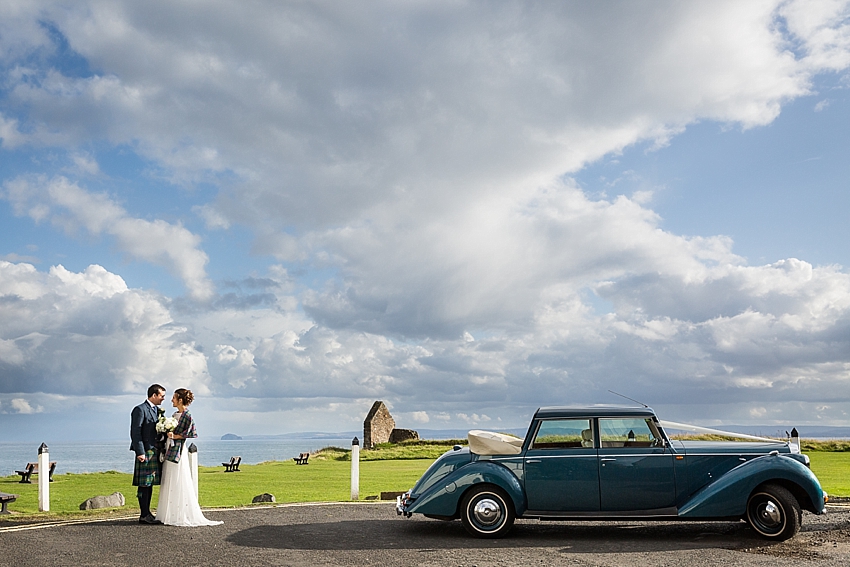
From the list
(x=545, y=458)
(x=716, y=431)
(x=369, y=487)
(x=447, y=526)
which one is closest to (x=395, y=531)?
(x=447, y=526)

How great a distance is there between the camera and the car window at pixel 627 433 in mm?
11133

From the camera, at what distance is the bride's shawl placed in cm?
1260

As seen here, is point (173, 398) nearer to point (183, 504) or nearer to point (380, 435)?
point (183, 504)

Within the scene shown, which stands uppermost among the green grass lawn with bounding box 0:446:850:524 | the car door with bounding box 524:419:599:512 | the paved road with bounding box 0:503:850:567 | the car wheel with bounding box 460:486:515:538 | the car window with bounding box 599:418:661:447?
the car window with bounding box 599:418:661:447

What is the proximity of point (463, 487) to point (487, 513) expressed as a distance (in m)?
0.50

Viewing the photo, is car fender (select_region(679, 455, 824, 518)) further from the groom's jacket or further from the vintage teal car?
the groom's jacket

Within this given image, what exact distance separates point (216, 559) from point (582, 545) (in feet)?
16.0

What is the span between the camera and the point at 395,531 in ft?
39.0

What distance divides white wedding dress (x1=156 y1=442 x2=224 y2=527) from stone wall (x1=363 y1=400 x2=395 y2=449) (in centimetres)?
5595

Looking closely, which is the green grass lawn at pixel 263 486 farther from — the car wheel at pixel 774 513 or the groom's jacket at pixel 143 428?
the car wheel at pixel 774 513

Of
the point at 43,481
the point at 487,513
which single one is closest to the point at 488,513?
the point at 487,513

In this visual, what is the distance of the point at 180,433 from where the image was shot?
1277cm

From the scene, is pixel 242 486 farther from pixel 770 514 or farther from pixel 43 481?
pixel 770 514

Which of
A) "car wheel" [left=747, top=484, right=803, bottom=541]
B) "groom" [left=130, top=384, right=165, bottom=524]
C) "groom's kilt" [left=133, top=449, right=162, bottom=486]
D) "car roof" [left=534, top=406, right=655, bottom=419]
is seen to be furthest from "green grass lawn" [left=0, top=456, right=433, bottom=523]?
"car wheel" [left=747, top=484, right=803, bottom=541]
